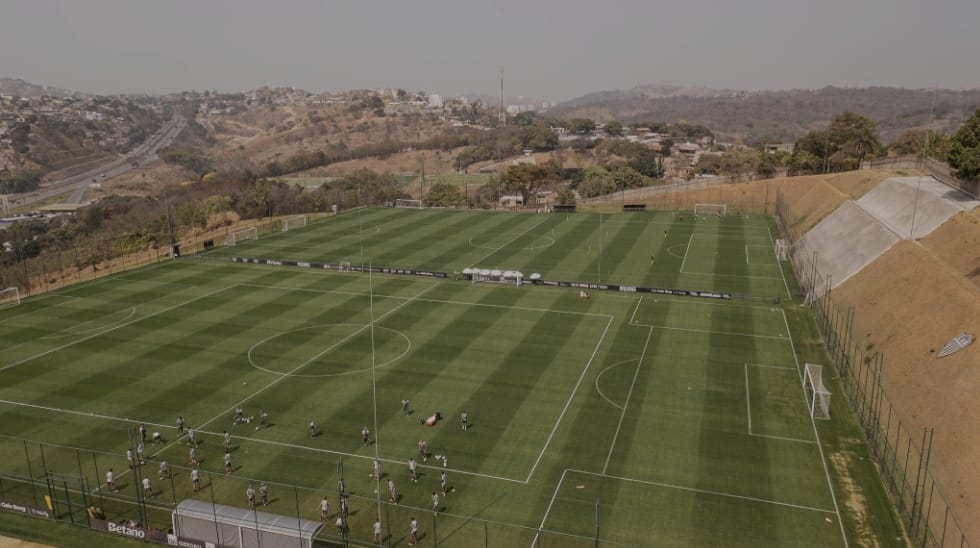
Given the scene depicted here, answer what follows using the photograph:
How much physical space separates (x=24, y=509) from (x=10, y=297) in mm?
42947

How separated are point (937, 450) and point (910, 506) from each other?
378 centimetres

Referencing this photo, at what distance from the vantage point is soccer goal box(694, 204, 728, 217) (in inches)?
4124

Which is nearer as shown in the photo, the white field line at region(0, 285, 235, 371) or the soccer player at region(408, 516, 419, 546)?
the soccer player at region(408, 516, 419, 546)

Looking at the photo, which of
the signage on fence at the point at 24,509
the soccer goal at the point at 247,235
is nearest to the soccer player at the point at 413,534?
the signage on fence at the point at 24,509

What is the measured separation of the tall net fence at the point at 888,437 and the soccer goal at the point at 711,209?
46.0 meters

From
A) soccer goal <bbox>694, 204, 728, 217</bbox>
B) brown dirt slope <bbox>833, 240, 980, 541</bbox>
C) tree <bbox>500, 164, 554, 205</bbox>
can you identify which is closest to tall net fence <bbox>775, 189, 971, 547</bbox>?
brown dirt slope <bbox>833, 240, 980, 541</bbox>

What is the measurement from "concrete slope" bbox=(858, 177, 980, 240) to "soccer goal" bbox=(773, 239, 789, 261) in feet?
31.5

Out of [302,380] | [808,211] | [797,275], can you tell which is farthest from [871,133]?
[302,380]

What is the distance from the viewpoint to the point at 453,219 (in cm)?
10369

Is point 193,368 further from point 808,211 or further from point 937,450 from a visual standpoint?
point 808,211

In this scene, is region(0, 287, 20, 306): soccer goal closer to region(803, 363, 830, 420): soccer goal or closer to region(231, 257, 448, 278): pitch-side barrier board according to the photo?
region(231, 257, 448, 278): pitch-side barrier board

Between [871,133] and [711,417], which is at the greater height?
[871,133]

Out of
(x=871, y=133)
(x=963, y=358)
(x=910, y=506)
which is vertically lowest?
(x=910, y=506)

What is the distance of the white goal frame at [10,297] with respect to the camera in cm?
5955
